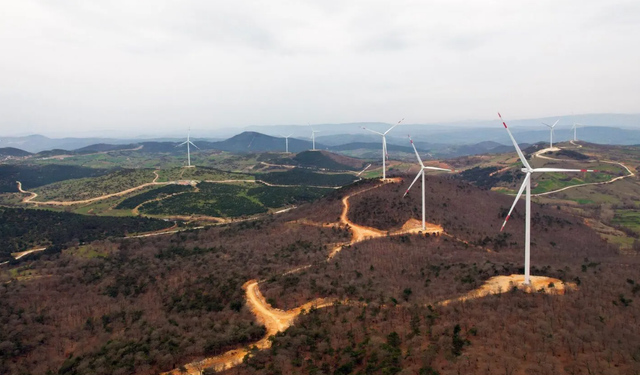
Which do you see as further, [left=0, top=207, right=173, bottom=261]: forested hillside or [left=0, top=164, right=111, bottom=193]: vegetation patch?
[left=0, top=164, right=111, bottom=193]: vegetation patch

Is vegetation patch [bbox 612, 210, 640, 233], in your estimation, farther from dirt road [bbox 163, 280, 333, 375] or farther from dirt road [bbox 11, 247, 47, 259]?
dirt road [bbox 11, 247, 47, 259]

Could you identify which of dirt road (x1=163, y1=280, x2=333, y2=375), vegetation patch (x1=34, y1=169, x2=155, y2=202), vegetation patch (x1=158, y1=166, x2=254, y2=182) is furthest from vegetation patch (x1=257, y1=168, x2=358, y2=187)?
dirt road (x1=163, y1=280, x2=333, y2=375)

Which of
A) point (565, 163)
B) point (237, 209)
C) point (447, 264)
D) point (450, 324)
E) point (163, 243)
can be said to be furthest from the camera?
point (565, 163)

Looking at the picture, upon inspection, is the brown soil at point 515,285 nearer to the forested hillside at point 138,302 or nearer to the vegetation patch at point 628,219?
the forested hillside at point 138,302

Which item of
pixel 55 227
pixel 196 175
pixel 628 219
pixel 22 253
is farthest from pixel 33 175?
pixel 628 219

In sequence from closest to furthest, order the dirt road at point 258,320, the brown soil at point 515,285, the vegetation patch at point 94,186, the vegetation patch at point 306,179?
the dirt road at point 258,320, the brown soil at point 515,285, the vegetation patch at point 94,186, the vegetation patch at point 306,179

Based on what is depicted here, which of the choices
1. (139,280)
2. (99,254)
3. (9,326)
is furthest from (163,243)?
(9,326)

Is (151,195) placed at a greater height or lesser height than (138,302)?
greater

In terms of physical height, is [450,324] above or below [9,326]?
above

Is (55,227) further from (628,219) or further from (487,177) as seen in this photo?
(487,177)

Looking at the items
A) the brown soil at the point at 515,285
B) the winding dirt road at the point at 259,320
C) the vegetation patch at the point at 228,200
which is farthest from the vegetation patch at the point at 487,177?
the brown soil at the point at 515,285

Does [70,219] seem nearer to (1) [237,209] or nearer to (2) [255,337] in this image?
(1) [237,209]
